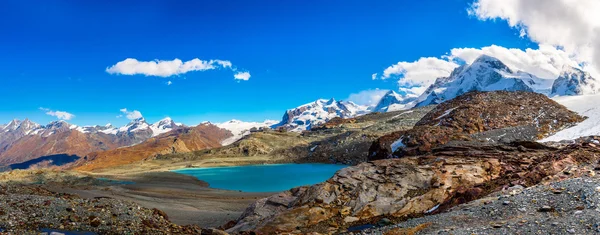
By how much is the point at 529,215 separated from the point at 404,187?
443 inches

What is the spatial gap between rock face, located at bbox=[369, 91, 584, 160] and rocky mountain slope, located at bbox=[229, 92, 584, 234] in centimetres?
867

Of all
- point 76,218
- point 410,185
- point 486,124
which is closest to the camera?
point 76,218

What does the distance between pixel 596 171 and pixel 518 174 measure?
4379 millimetres

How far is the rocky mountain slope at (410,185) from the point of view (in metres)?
23.6

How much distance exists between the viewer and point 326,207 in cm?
2530

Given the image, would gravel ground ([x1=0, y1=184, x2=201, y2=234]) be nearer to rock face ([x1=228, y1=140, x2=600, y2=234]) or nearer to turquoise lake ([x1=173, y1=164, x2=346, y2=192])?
rock face ([x1=228, y1=140, x2=600, y2=234])

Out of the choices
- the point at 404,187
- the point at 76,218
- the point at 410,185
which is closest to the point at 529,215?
the point at 404,187

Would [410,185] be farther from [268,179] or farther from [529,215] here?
[268,179]

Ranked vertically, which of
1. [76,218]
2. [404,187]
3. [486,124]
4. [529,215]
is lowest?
[529,215]

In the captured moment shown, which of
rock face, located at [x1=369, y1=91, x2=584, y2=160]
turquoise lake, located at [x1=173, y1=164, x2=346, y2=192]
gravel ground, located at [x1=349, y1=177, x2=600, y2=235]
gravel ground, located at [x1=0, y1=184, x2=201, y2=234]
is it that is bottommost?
turquoise lake, located at [x1=173, y1=164, x2=346, y2=192]

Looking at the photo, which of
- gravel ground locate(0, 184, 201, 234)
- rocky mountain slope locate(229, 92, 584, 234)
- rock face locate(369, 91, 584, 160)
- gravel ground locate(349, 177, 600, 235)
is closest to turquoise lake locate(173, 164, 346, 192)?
rock face locate(369, 91, 584, 160)

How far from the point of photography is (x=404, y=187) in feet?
89.1

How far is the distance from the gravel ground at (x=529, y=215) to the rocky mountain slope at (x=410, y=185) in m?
4.18

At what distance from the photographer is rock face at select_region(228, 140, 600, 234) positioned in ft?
77.1
